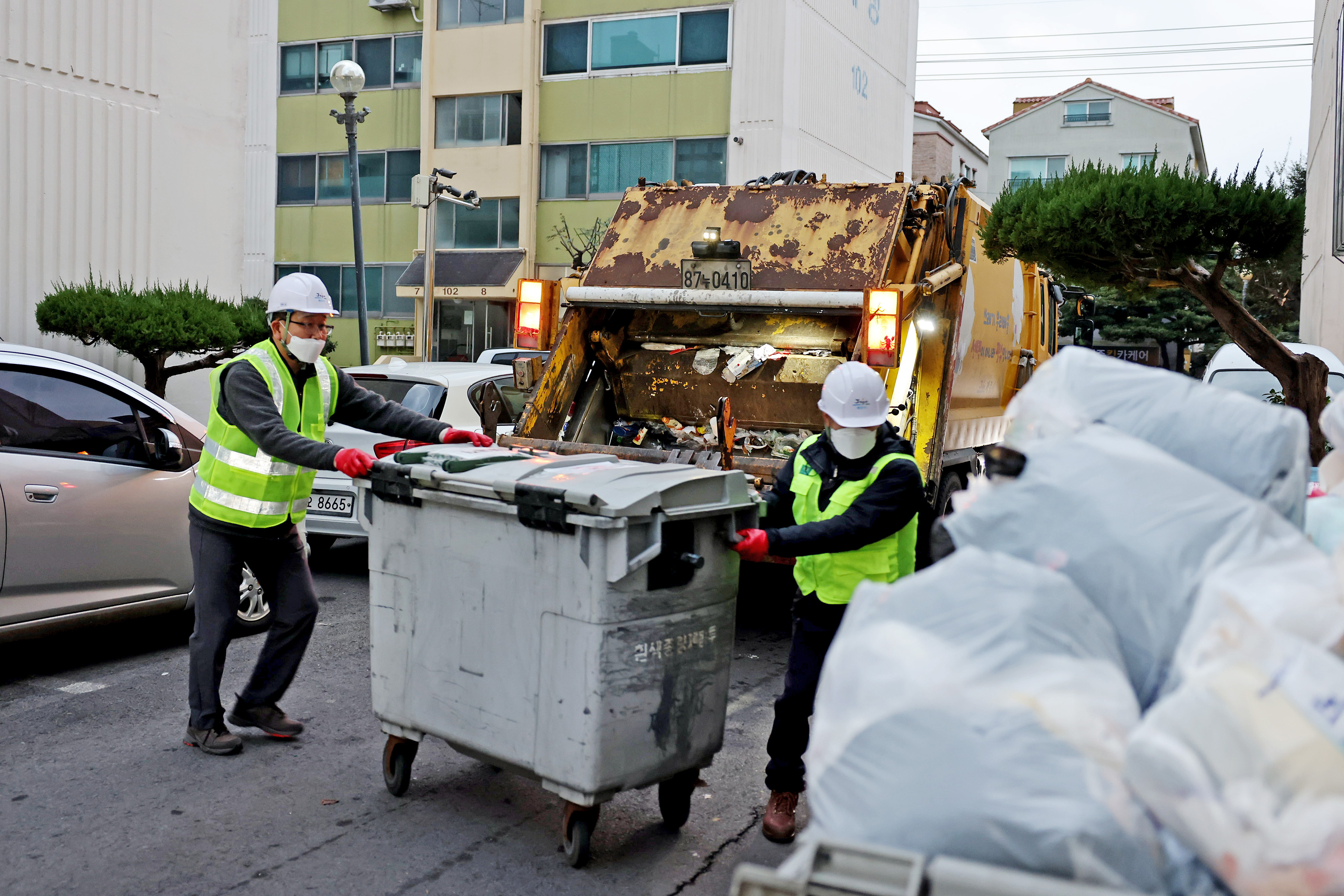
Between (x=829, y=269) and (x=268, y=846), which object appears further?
(x=829, y=269)

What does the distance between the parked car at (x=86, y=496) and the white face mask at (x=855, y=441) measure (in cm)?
335

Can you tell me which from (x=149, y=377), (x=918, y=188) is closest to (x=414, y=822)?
(x=918, y=188)

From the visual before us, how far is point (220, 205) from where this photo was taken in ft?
37.0

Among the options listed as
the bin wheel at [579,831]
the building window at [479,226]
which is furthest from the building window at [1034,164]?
the bin wheel at [579,831]

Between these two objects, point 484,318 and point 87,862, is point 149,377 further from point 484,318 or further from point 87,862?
point 484,318

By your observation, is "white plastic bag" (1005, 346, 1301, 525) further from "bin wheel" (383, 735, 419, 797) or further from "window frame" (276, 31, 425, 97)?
"window frame" (276, 31, 425, 97)

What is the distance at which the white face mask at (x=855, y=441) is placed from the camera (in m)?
3.47

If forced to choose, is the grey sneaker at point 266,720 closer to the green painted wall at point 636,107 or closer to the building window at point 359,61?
the green painted wall at point 636,107

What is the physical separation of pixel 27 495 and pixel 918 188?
4.76 meters

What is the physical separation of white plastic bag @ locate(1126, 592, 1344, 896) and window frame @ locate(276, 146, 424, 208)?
2534 centimetres

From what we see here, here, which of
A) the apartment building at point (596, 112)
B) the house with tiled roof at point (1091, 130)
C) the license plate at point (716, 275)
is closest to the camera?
the license plate at point (716, 275)

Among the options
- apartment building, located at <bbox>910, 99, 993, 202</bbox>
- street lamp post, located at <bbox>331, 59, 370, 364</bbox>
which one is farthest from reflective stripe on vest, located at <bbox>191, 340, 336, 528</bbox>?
apartment building, located at <bbox>910, 99, 993, 202</bbox>

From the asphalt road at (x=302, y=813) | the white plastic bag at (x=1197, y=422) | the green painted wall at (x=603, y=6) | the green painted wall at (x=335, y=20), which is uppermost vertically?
the green painted wall at (x=335, y=20)

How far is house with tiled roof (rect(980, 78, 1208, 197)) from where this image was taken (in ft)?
143
